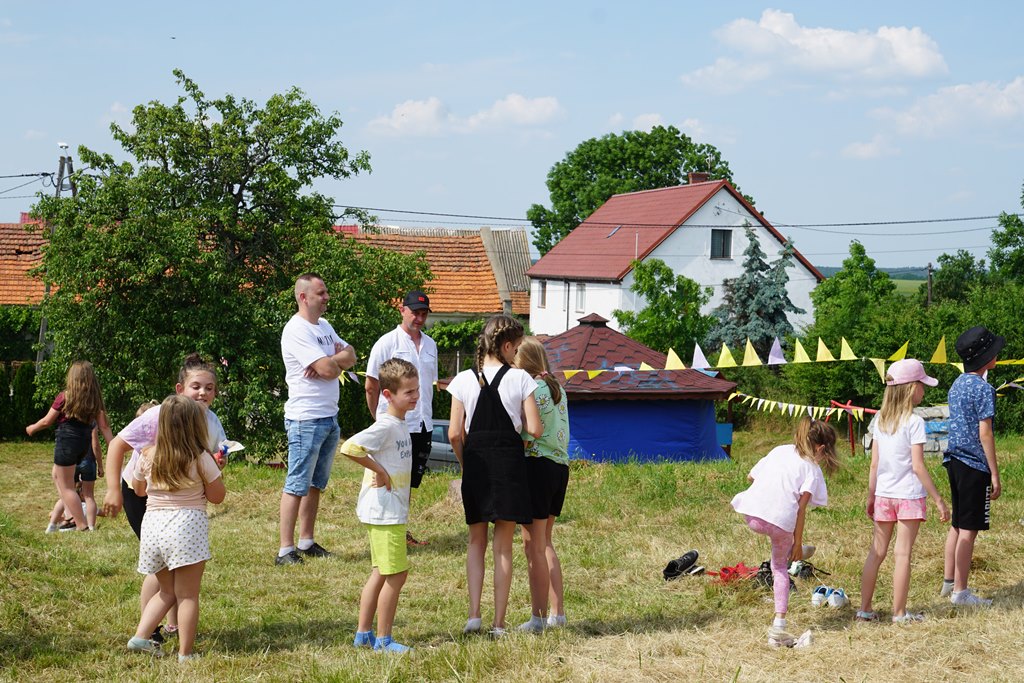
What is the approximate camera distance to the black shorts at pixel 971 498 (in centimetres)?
631

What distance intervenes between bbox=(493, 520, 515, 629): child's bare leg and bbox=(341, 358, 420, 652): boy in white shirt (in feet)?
1.68

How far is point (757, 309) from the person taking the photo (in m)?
35.1

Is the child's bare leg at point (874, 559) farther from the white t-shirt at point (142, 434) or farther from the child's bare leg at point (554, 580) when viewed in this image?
the white t-shirt at point (142, 434)

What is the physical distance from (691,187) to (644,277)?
1022 cm

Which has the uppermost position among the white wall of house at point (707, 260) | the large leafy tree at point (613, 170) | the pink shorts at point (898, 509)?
the large leafy tree at point (613, 170)

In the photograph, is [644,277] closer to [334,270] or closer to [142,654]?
[334,270]

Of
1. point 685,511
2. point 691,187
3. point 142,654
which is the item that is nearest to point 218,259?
point 685,511

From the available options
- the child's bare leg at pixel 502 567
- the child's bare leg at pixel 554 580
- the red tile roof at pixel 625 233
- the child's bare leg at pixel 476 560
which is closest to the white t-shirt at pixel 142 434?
the child's bare leg at pixel 476 560

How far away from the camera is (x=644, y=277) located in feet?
115

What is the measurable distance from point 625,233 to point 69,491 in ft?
119

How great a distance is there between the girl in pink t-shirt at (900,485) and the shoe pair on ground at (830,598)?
0.32 meters

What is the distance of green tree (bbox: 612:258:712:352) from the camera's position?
109 ft

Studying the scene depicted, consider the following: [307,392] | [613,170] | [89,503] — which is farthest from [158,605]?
[613,170]

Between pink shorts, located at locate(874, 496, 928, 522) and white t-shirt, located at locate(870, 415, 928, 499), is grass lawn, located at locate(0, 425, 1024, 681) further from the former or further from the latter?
white t-shirt, located at locate(870, 415, 928, 499)
